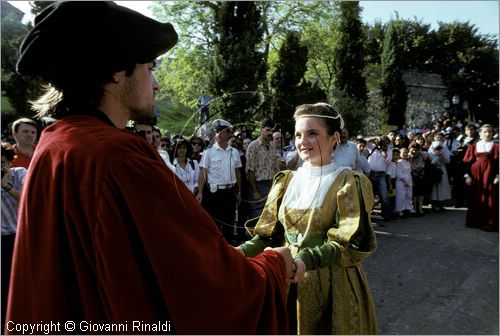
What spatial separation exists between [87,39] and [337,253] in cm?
146

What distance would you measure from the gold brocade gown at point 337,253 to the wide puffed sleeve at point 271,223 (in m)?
0.03

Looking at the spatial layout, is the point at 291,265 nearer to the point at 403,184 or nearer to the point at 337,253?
the point at 337,253

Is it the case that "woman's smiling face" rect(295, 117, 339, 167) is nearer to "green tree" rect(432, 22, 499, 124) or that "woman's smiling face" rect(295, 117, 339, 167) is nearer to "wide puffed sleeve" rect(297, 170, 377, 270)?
"wide puffed sleeve" rect(297, 170, 377, 270)

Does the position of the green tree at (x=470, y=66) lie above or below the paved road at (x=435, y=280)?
above

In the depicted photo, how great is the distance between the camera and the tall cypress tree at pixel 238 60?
1.69 meters

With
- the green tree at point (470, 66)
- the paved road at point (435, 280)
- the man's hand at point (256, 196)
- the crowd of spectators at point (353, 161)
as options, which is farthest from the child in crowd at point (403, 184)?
the green tree at point (470, 66)

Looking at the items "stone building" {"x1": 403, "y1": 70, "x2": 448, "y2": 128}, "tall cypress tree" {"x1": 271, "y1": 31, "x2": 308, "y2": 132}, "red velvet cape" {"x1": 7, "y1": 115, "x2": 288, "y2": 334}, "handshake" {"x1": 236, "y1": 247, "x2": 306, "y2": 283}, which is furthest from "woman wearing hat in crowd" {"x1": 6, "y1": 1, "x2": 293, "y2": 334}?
"stone building" {"x1": 403, "y1": 70, "x2": 448, "y2": 128}

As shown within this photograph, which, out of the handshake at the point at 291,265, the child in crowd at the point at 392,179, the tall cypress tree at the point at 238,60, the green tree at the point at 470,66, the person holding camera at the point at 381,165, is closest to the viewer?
the handshake at the point at 291,265

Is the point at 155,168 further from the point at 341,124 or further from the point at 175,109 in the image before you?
the point at 341,124

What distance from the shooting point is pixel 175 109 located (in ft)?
6.51

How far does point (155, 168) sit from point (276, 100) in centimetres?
83

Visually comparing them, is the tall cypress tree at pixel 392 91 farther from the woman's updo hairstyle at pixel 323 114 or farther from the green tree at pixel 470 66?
the woman's updo hairstyle at pixel 323 114

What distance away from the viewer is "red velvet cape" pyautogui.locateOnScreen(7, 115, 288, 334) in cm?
108

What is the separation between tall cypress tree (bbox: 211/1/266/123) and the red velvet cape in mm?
588
